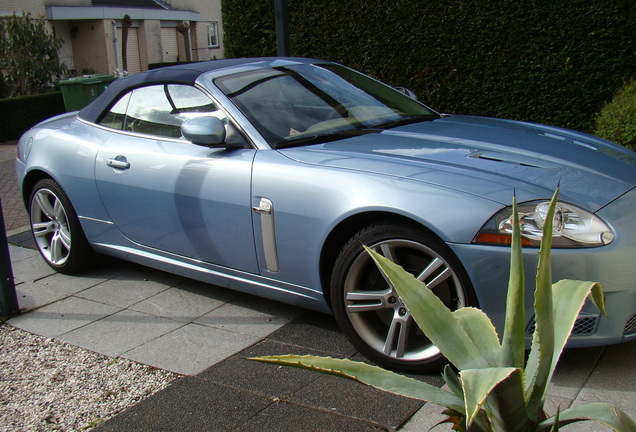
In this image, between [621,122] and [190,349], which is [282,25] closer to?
[621,122]

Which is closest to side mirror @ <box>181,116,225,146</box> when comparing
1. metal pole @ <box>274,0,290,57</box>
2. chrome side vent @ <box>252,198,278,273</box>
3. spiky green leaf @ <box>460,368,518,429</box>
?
chrome side vent @ <box>252,198,278,273</box>

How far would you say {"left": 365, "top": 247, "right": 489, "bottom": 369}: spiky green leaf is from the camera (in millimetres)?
2040

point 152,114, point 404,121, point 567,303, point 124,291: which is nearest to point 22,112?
point 124,291

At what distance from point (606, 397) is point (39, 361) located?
9.31 ft

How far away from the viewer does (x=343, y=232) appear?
3512mm

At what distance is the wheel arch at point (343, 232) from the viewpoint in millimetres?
3275

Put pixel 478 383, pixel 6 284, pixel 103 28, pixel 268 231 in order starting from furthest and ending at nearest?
pixel 103 28 → pixel 6 284 → pixel 268 231 → pixel 478 383

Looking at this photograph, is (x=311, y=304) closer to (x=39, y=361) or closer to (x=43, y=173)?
(x=39, y=361)

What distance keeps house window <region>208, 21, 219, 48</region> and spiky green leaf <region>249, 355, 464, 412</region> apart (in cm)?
3941

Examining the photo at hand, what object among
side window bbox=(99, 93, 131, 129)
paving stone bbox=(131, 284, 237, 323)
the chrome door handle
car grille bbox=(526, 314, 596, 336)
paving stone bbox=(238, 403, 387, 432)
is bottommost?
paving stone bbox=(131, 284, 237, 323)

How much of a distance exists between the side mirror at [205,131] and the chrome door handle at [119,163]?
67 cm

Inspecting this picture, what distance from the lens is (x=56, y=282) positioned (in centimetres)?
505

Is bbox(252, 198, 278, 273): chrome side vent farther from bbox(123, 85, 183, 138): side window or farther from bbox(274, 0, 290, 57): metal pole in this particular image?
bbox(274, 0, 290, 57): metal pole

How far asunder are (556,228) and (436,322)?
1131 mm
